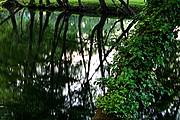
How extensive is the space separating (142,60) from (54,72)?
15.4m

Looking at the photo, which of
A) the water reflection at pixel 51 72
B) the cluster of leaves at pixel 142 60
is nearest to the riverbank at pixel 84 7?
the water reflection at pixel 51 72

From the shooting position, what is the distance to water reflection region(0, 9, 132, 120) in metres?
16.0

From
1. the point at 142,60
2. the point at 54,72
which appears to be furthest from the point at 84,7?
the point at 142,60

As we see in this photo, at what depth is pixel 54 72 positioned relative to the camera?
2316 centimetres

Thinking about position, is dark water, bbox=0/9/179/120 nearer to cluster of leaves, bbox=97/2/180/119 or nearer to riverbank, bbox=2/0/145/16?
cluster of leaves, bbox=97/2/180/119

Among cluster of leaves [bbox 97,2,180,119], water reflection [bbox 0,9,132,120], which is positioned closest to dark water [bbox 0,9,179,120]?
water reflection [bbox 0,9,132,120]

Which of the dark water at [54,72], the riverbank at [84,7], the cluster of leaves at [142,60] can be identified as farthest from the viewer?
the riverbank at [84,7]

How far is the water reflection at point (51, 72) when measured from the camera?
630 inches

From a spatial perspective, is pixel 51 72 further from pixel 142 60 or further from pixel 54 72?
pixel 142 60

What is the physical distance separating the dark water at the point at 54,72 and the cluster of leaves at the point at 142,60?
137 centimetres

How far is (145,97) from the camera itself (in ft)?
27.6

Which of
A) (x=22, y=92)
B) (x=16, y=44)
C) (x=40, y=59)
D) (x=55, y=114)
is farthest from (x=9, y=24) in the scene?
(x=55, y=114)

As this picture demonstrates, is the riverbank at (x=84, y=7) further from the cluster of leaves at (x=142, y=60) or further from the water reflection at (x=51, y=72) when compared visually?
the cluster of leaves at (x=142, y=60)

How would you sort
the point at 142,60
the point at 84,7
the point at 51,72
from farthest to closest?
the point at 84,7 < the point at 51,72 < the point at 142,60
